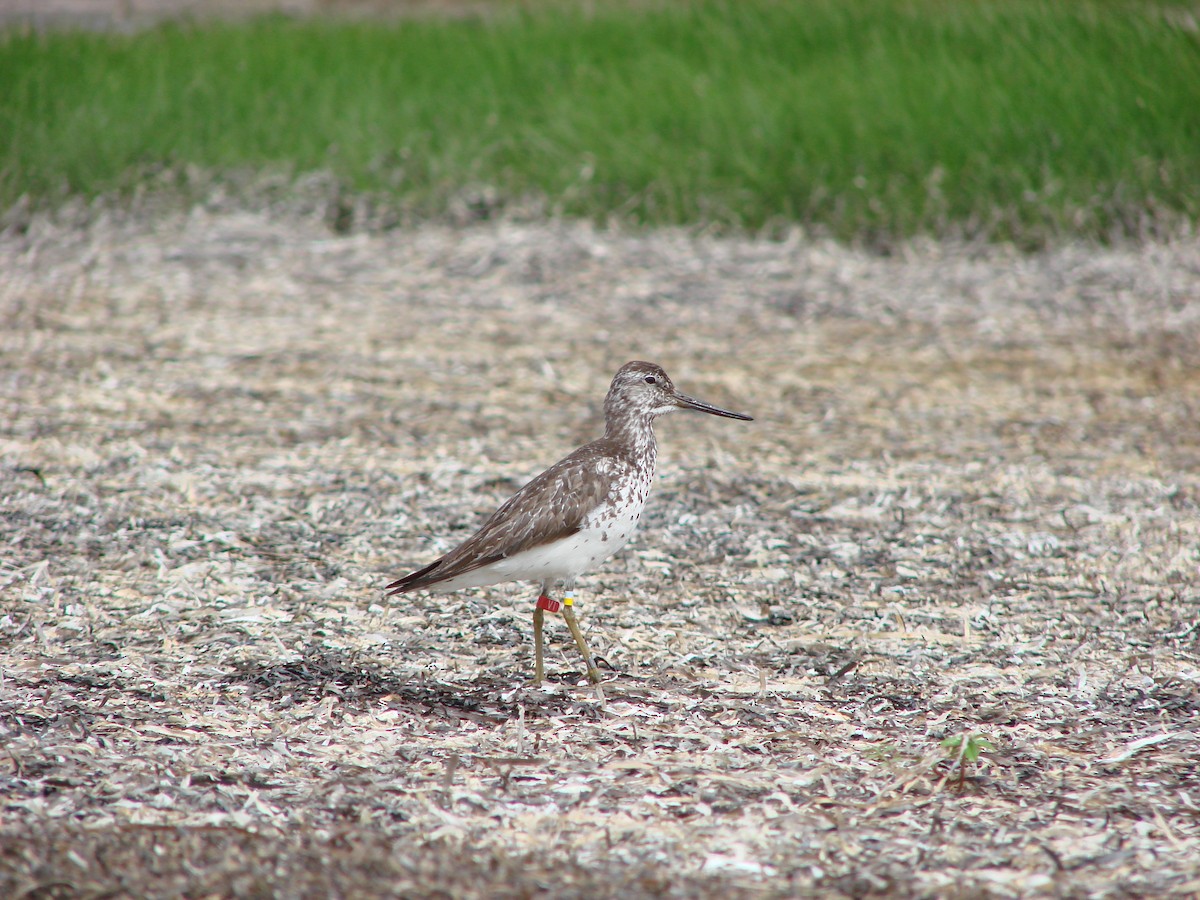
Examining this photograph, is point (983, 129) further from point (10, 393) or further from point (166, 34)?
point (166, 34)

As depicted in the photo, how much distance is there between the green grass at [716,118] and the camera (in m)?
12.1

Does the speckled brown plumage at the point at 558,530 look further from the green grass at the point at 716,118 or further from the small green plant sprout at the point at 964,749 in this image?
the green grass at the point at 716,118

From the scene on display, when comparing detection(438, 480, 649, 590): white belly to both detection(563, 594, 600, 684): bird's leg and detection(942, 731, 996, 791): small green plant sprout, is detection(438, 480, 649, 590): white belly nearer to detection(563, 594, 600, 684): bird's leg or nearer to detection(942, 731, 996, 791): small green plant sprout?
detection(563, 594, 600, 684): bird's leg

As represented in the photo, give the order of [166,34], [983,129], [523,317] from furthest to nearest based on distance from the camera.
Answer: [166,34]
[983,129]
[523,317]

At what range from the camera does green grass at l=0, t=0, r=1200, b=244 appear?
12125 mm

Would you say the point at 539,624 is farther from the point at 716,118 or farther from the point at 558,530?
the point at 716,118

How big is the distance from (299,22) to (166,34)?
7.77 feet

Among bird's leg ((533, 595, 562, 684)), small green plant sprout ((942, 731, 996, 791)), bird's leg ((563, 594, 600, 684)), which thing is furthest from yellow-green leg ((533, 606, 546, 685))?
small green plant sprout ((942, 731, 996, 791))

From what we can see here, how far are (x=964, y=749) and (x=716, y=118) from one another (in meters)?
9.66

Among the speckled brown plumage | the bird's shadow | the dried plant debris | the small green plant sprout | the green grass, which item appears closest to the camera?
the dried plant debris

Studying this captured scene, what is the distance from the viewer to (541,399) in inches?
356

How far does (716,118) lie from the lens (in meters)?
13.0

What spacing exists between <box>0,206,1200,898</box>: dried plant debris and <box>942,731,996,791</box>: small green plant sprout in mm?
32

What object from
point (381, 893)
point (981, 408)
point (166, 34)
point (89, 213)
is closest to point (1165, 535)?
point (981, 408)
